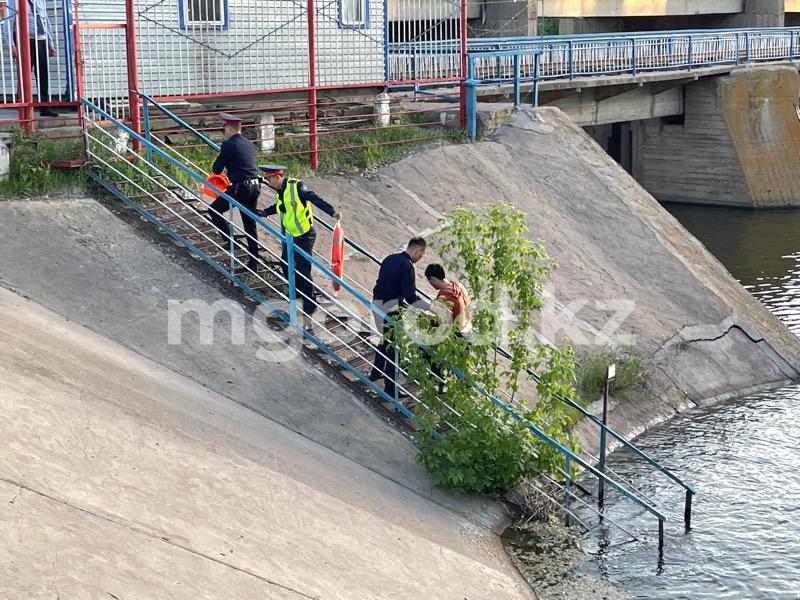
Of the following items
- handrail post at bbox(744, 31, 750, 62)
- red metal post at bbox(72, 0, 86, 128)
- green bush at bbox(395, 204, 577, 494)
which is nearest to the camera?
green bush at bbox(395, 204, 577, 494)

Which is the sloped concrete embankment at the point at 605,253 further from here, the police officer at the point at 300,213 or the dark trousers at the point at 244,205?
the police officer at the point at 300,213

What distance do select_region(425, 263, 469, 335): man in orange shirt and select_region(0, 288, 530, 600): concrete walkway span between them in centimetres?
171

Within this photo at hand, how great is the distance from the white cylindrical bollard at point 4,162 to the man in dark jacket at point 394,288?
187 inches

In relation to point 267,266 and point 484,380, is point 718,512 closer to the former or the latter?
point 484,380

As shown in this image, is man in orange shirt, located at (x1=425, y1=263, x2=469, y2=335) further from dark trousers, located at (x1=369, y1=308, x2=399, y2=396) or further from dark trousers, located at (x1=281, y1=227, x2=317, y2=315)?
dark trousers, located at (x1=281, y1=227, x2=317, y2=315)

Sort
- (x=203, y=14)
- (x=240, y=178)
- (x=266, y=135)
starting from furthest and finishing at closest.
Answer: (x=266, y=135)
(x=203, y=14)
(x=240, y=178)

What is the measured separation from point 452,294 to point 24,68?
19.8ft

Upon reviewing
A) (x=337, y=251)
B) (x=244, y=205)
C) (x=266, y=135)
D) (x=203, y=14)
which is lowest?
(x=337, y=251)

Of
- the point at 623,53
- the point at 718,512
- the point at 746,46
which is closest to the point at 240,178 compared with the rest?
the point at 718,512

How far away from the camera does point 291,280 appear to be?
37.7 ft

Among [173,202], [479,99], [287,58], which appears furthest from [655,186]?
[173,202]

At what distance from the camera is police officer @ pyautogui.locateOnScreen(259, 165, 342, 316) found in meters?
11.8

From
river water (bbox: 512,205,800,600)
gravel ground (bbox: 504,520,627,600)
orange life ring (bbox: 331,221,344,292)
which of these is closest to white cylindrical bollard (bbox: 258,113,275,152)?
orange life ring (bbox: 331,221,344,292)

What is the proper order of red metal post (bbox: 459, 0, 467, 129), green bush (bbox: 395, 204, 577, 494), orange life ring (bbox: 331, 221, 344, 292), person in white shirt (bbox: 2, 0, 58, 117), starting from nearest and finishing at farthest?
green bush (bbox: 395, 204, 577, 494) < orange life ring (bbox: 331, 221, 344, 292) < person in white shirt (bbox: 2, 0, 58, 117) < red metal post (bbox: 459, 0, 467, 129)
